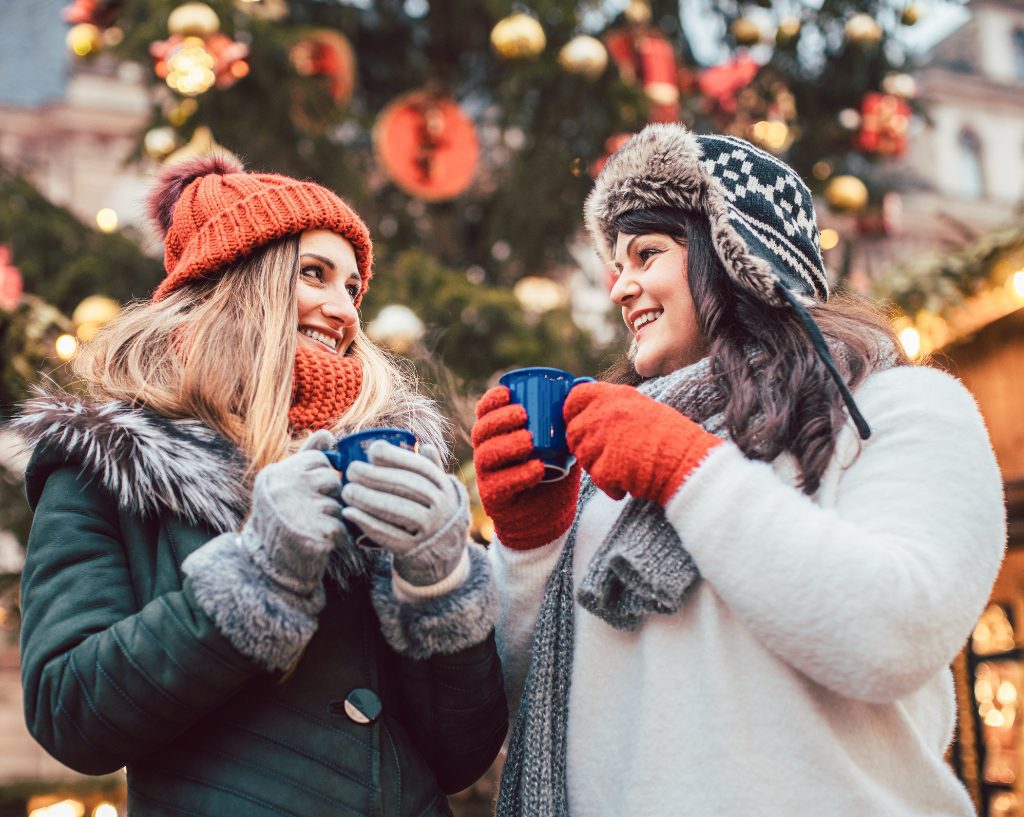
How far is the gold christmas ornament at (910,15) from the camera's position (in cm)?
662

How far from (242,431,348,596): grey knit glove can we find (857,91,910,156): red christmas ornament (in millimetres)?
6211

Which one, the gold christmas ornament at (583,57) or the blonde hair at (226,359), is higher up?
the blonde hair at (226,359)

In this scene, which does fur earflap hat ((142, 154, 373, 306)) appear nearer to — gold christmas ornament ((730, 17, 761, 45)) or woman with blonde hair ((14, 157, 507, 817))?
woman with blonde hair ((14, 157, 507, 817))

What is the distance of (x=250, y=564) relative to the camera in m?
1.48

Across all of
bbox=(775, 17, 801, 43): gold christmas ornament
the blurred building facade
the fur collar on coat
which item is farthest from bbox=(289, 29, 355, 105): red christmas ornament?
the blurred building facade

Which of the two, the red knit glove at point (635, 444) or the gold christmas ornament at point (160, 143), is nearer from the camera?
the red knit glove at point (635, 444)

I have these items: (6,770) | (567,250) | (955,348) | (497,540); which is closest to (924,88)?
(567,250)

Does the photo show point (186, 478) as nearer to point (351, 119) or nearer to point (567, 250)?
point (351, 119)

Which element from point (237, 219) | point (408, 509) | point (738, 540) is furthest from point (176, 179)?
point (738, 540)

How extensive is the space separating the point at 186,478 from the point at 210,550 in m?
0.19

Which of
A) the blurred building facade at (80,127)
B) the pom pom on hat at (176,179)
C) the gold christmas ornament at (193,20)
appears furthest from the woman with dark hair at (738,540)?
the blurred building facade at (80,127)

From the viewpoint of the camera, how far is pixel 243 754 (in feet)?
5.13

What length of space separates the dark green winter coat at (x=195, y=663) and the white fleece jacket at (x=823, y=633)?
0.30 metres

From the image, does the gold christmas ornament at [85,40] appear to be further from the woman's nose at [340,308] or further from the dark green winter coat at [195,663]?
the dark green winter coat at [195,663]
